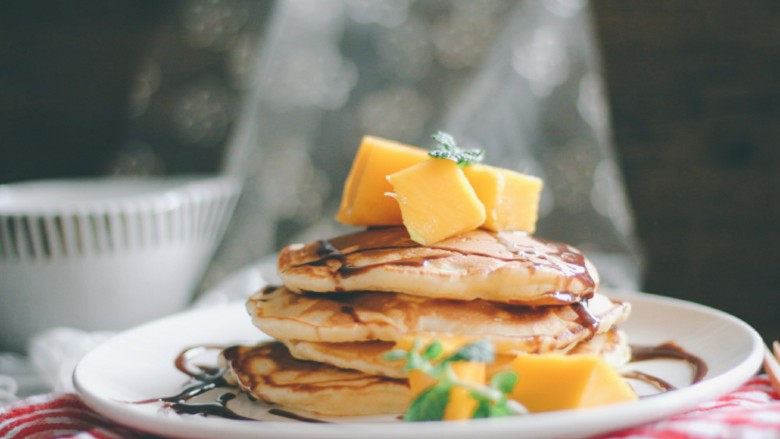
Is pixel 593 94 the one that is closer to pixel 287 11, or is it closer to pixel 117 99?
pixel 287 11

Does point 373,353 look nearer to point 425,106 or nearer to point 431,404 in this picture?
point 431,404

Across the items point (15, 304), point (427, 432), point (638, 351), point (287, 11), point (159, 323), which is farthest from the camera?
point (287, 11)

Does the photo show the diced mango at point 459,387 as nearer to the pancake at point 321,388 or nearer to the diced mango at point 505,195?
the pancake at point 321,388

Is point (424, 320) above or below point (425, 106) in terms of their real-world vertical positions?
below

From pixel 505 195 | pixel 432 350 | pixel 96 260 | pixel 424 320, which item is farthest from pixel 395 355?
pixel 96 260

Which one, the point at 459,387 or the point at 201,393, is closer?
the point at 459,387

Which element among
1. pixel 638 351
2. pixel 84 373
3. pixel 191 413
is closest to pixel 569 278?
pixel 638 351

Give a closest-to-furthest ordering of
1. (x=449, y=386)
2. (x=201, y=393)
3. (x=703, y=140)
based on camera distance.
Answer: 1. (x=449, y=386)
2. (x=201, y=393)
3. (x=703, y=140)
